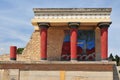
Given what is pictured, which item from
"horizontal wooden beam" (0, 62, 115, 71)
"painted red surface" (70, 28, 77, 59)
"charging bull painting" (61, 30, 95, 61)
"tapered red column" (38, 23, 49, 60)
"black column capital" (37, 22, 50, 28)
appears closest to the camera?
"horizontal wooden beam" (0, 62, 115, 71)

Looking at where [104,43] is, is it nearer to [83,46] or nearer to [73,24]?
[73,24]

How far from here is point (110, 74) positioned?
76.0ft

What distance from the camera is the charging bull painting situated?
26312 mm

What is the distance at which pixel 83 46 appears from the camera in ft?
86.5

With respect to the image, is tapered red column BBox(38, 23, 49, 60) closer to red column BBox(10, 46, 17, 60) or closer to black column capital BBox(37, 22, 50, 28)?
black column capital BBox(37, 22, 50, 28)

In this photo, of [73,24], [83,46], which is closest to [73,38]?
[73,24]

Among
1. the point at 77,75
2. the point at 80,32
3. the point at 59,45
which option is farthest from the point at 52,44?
the point at 77,75

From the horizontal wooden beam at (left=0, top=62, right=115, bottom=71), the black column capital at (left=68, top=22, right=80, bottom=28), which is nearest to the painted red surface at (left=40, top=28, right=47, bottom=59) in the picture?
the horizontal wooden beam at (left=0, top=62, right=115, bottom=71)

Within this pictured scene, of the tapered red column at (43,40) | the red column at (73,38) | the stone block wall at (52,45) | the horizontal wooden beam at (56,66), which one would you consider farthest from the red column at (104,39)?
the tapered red column at (43,40)

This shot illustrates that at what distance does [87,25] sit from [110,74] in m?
4.55

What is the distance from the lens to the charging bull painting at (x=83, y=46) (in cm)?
2631

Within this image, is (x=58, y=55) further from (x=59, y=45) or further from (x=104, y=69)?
(x=104, y=69)

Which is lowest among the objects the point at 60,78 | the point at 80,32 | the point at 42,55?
the point at 60,78

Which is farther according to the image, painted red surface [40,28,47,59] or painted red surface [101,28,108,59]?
painted red surface [40,28,47,59]
